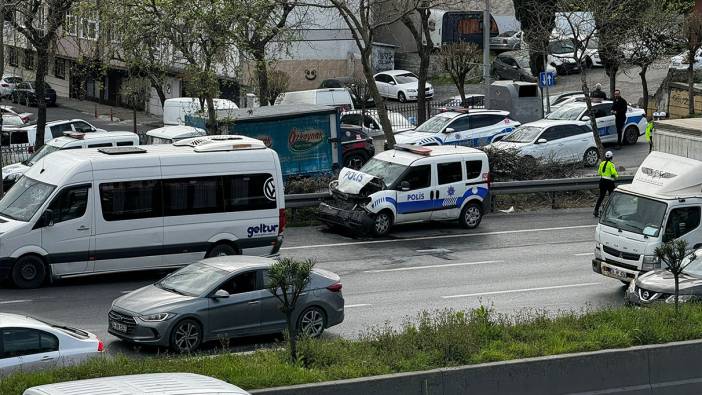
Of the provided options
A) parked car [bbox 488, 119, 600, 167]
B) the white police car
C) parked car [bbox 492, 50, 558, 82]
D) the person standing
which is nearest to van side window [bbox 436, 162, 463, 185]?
parked car [bbox 488, 119, 600, 167]

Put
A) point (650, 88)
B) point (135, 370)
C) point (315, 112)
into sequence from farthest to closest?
point (650, 88) → point (315, 112) → point (135, 370)

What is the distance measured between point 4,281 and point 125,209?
238 cm

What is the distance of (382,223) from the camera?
25.0 m

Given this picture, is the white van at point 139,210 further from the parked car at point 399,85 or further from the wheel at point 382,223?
the parked car at point 399,85

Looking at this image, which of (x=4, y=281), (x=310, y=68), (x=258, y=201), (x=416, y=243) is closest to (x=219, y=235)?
(x=258, y=201)

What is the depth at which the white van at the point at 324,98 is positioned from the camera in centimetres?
4250

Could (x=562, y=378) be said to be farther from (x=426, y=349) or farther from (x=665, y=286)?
(x=665, y=286)

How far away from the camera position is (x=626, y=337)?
43.5 feet

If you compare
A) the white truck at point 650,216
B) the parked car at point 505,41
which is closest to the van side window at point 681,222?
the white truck at point 650,216

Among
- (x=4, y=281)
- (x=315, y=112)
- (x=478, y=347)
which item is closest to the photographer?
(x=478, y=347)

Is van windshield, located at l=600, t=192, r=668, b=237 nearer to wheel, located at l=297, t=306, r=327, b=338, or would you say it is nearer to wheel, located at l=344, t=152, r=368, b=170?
wheel, located at l=297, t=306, r=327, b=338

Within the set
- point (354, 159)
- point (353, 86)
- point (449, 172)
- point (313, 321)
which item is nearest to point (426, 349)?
point (313, 321)

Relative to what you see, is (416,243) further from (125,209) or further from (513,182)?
(125,209)

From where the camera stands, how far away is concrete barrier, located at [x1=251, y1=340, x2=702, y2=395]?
11422 millimetres
